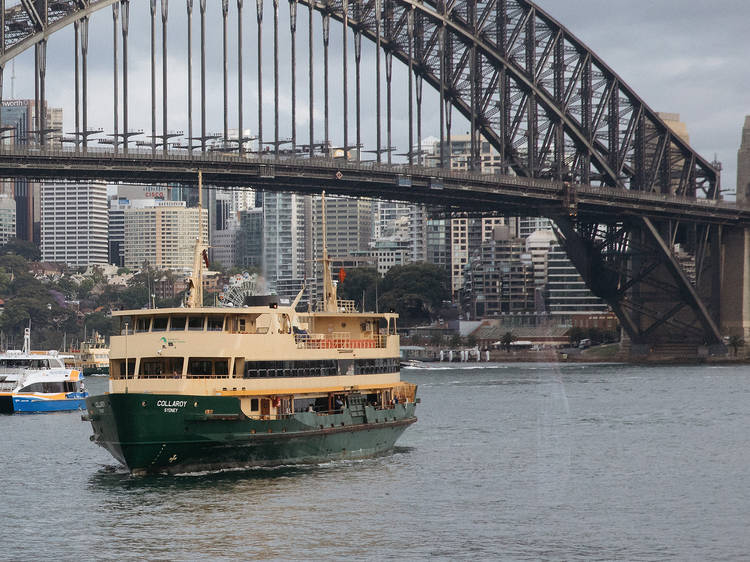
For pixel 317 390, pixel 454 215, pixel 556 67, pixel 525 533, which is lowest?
pixel 525 533

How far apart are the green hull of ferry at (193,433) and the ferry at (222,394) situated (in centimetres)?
3

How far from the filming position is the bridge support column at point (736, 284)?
127812 millimetres

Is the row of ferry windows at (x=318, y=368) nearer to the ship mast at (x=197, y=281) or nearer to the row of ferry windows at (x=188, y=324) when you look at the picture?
the row of ferry windows at (x=188, y=324)

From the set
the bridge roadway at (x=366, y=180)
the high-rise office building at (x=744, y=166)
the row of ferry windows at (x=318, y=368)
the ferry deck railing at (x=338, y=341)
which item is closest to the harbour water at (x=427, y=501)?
the row of ferry windows at (x=318, y=368)

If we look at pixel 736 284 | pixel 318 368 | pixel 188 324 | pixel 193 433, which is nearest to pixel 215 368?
pixel 188 324

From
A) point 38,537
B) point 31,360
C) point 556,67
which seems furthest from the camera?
point 556,67

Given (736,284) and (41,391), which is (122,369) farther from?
(736,284)

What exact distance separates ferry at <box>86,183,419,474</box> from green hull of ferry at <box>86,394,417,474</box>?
3 cm

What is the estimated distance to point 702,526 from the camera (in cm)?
3628

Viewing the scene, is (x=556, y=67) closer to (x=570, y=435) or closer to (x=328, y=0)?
(x=328, y=0)

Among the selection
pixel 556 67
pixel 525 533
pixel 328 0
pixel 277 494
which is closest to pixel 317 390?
pixel 277 494

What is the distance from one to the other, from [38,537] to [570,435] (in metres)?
28.0

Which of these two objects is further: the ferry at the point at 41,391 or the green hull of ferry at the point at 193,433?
the ferry at the point at 41,391

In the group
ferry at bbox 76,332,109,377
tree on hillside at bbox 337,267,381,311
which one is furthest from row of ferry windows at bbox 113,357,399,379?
tree on hillside at bbox 337,267,381,311
